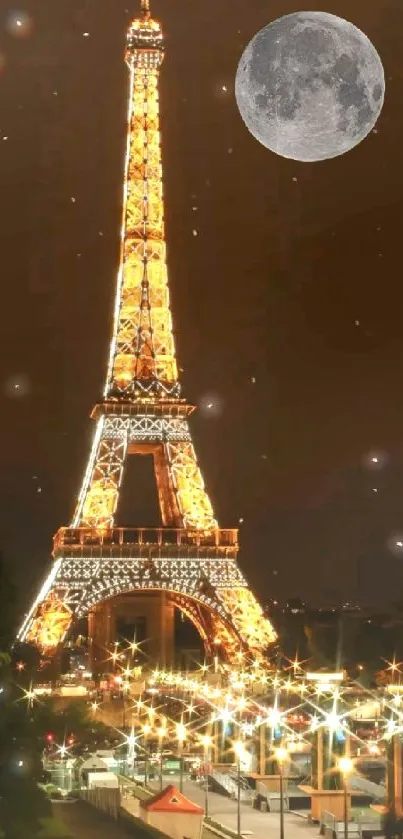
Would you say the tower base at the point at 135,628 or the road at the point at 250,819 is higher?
the tower base at the point at 135,628

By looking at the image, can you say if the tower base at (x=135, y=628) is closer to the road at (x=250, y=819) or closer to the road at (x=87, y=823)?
the road at (x=250, y=819)

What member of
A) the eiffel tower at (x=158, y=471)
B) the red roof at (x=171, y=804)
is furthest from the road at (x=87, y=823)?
the eiffel tower at (x=158, y=471)

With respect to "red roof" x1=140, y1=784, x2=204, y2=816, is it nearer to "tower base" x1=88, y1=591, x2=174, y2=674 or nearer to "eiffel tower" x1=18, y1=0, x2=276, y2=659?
"eiffel tower" x1=18, y1=0, x2=276, y2=659

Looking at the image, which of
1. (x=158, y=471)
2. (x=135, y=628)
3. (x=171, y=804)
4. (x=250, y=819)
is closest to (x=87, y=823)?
(x=171, y=804)

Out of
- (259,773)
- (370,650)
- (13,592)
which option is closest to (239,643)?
(370,650)

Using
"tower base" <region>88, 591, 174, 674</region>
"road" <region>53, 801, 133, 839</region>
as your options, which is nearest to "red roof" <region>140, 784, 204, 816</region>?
"road" <region>53, 801, 133, 839</region>

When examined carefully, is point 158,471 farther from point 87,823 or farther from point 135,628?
point 135,628
